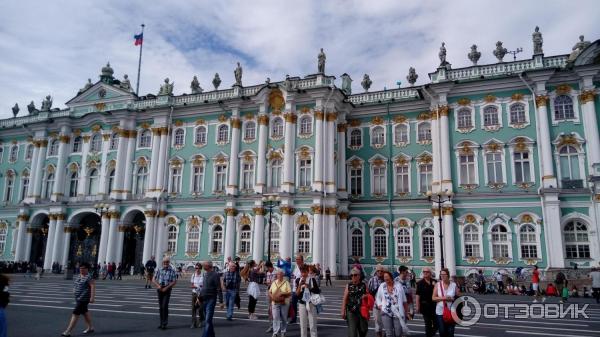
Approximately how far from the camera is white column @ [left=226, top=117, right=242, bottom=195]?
121ft

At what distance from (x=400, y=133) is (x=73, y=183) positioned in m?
30.7

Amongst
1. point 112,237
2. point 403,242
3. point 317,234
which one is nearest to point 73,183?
point 112,237

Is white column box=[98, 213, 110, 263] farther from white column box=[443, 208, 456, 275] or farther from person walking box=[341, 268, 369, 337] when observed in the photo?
person walking box=[341, 268, 369, 337]

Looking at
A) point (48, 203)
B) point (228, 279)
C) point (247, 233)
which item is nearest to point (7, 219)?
point (48, 203)

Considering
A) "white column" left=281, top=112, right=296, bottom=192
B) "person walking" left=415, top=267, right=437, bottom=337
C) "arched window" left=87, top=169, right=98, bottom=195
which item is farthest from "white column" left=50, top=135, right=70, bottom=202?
"person walking" left=415, top=267, right=437, bottom=337

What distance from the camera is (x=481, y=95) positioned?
108ft

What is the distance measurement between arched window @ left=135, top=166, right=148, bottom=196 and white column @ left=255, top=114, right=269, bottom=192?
11.2 metres

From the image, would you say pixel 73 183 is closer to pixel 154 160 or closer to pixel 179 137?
pixel 154 160

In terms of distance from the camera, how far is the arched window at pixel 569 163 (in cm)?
2975

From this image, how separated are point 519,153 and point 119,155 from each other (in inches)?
1289

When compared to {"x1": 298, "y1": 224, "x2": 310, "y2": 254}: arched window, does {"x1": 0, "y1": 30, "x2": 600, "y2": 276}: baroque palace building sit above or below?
above

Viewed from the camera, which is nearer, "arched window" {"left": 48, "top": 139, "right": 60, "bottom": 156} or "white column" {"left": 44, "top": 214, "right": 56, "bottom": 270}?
"white column" {"left": 44, "top": 214, "right": 56, "bottom": 270}

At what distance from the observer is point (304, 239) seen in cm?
3381

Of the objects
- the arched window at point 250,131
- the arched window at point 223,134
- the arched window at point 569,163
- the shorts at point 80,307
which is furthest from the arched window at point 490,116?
the shorts at point 80,307
